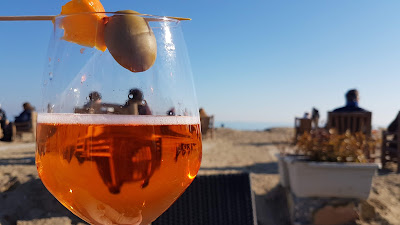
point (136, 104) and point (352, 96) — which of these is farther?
point (352, 96)

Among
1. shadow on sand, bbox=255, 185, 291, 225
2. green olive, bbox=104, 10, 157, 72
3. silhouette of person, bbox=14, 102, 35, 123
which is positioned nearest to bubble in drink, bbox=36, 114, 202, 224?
green olive, bbox=104, 10, 157, 72

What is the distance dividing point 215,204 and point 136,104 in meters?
1.76

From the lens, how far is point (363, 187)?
3.78m

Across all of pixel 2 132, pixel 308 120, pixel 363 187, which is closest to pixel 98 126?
pixel 363 187

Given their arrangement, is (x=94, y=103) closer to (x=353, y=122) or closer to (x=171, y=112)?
(x=171, y=112)

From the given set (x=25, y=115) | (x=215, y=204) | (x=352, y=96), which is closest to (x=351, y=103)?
(x=352, y=96)

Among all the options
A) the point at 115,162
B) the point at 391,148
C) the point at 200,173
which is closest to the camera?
the point at 115,162

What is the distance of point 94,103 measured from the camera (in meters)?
0.71

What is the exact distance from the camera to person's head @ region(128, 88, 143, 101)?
0.72 m

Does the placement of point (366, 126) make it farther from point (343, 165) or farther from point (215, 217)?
point (215, 217)

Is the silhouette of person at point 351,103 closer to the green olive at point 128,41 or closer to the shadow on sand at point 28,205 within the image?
the shadow on sand at point 28,205

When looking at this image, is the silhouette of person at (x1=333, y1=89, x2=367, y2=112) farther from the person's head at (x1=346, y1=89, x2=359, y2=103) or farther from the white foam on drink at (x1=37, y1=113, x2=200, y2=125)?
the white foam on drink at (x1=37, y1=113, x2=200, y2=125)

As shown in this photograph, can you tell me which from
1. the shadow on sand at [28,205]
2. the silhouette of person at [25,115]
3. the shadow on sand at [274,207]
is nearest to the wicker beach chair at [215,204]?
the shadow on sand at [28,205]

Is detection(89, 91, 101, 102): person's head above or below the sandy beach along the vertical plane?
above
